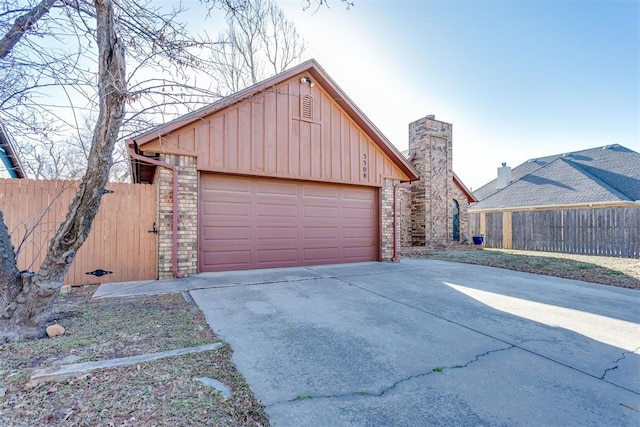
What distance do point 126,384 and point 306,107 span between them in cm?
706

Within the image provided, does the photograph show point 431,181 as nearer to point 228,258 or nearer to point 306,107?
point 306,107

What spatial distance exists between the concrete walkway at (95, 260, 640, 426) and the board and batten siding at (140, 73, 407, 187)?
2.79m

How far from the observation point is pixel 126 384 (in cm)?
218

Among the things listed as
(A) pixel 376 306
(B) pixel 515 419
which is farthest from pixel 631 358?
(A) pixel 376 306

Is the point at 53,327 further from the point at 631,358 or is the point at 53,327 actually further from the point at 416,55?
the point at 416,55

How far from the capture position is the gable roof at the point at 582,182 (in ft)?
42.9

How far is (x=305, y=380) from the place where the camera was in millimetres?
2398

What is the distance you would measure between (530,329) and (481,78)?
9106mm

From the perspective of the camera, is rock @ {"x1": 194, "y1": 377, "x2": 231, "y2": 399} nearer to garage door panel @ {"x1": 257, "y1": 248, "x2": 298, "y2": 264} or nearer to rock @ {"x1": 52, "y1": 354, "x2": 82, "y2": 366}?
rock @ {"x1": 52, "y1": 354, "x2": 82, "y2": 366}

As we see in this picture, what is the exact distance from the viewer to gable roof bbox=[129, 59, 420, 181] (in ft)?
19.7

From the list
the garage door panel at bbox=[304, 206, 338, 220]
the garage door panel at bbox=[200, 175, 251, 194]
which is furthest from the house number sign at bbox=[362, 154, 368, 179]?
the garage door panel at bbox=[200, 175, 251, 194]

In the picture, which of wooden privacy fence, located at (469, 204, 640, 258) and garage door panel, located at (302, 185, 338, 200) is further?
wooden privacy fence, located at (469, 204, 640, 258)

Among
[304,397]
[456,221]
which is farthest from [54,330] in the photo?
[456,221]

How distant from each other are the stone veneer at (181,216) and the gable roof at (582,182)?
1508cm
